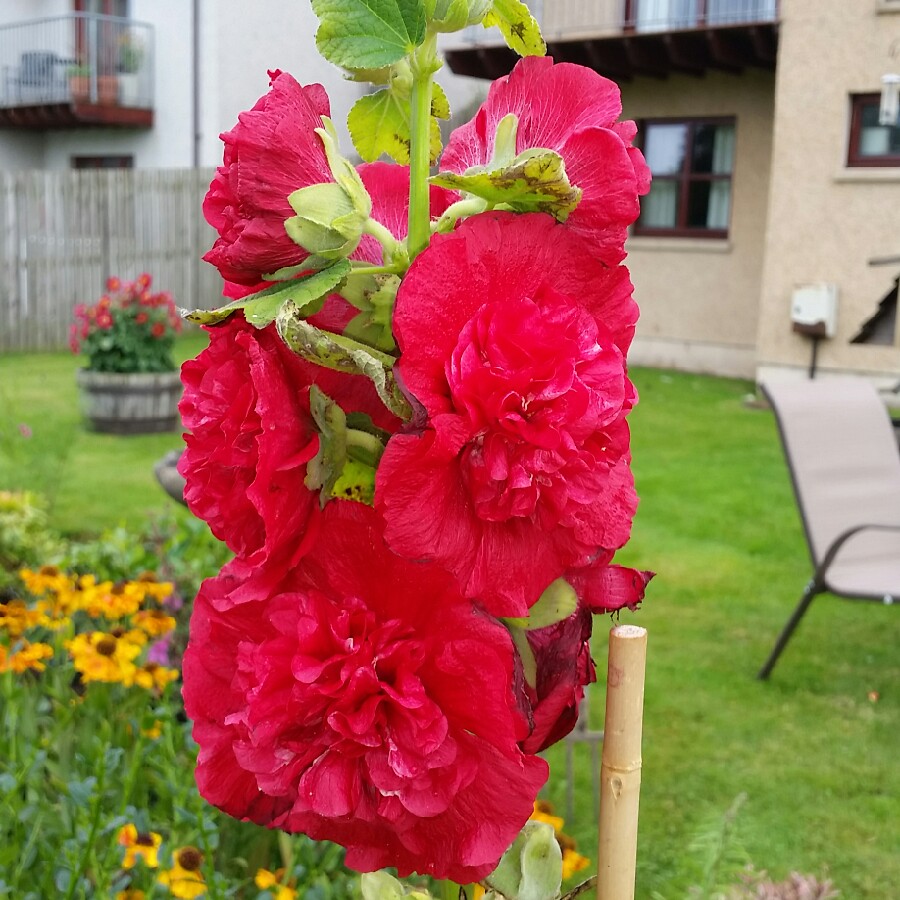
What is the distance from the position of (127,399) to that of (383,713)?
822 centimetres

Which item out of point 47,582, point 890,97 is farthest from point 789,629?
point 890,97

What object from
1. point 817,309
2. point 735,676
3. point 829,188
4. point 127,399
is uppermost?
point 829,188

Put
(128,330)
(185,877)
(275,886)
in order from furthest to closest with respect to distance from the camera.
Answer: (128,330), (275,886), (185,877)

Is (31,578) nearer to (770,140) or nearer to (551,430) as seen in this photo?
(551,430)

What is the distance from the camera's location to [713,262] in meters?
13.1

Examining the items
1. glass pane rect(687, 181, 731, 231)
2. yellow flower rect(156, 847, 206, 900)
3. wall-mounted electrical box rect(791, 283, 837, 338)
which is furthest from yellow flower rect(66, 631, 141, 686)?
glass pane rect(687, 181, 731, 231)

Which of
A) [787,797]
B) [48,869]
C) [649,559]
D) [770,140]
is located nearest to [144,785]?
[48,869]

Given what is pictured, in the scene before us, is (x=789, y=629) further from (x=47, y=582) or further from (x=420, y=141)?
(x=420, y=141)

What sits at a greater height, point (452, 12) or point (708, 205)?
point (708, 205)

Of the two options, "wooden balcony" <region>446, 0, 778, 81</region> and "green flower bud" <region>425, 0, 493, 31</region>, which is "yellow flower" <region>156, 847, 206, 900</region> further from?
"wooden balcony" <region>446, 0, 778, 81</region>

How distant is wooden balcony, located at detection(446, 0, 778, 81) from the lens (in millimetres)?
12031

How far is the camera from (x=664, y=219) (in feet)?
45.9

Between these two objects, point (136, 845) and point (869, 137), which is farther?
point (869, 137)

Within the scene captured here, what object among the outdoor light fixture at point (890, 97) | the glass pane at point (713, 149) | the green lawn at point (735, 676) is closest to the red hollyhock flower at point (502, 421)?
the green lawn at point (735, 676)
